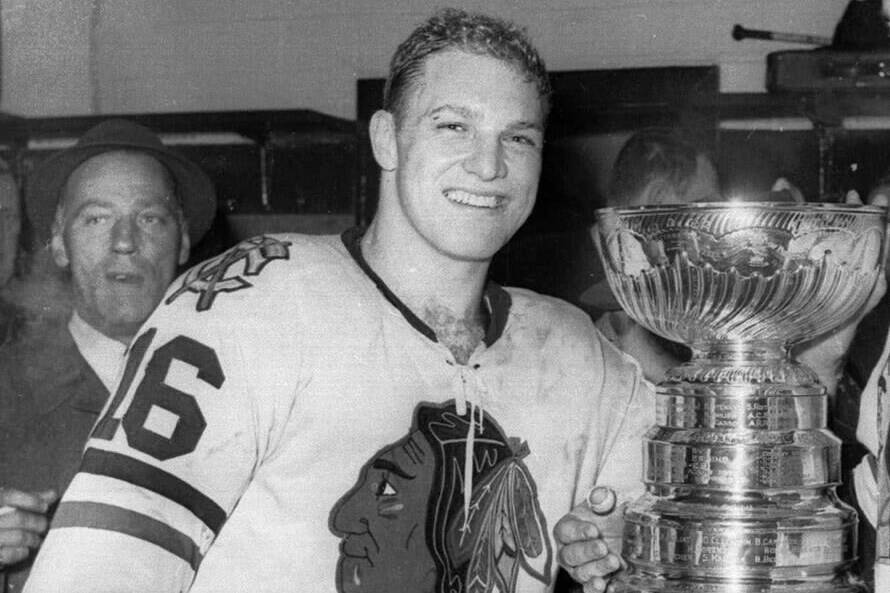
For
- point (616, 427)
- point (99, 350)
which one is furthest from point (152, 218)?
point (616, 427)

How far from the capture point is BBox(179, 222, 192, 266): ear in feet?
4.99

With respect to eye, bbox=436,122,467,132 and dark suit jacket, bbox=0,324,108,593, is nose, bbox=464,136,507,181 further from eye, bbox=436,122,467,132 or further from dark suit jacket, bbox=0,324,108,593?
dark suit jacket, bbox=0,324,108,593

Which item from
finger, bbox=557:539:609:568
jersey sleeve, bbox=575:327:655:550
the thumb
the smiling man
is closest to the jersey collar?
the smiling man

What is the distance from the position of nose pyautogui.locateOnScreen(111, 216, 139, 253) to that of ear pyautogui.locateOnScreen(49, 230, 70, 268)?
82 mm

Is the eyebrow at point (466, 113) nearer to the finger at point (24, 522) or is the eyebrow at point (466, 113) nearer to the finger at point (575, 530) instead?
the finger at point (575, 530)

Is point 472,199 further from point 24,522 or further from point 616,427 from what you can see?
point 24,522

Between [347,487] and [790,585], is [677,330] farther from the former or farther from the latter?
[347,487]

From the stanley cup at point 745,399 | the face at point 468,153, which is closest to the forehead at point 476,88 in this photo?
the face at point 468,153

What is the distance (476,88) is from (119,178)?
519mm

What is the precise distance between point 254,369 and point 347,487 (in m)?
0.15

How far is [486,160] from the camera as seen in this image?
124 cm

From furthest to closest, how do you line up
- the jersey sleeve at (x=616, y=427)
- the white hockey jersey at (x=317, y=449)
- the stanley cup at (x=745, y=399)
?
the jersey sleeve at (x=616, y=427) < the white hockey jersey at (x=317, y=449) < the stanley cup at (x=745, y=399)

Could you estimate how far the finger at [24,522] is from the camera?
1418 mm

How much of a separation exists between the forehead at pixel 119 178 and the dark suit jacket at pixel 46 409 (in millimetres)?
175
